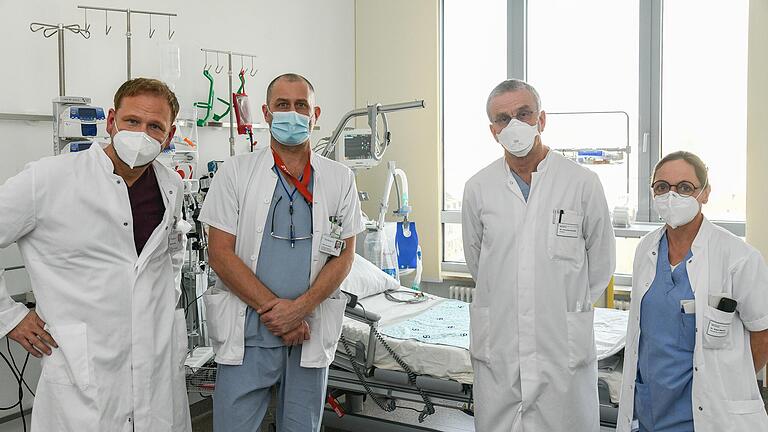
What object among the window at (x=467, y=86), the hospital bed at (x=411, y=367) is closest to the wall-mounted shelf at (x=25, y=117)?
the hospital bed at (x=411, y=367)

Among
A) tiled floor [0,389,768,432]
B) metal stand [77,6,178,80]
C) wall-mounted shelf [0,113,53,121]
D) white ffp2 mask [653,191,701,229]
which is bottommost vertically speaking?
tiled floor [0,389,768,432]

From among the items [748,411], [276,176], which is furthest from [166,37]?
[748,411]

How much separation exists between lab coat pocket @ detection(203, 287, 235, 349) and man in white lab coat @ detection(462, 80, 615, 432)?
2.54 feet

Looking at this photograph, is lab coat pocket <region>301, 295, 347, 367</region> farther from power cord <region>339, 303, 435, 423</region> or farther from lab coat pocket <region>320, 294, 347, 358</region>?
power cord <region>339, 303, 435, 423</region>

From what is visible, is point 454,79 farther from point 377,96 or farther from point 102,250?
point 102,250

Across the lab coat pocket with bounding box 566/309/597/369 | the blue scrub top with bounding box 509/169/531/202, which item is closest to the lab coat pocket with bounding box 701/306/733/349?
the lab coat pocket with bounding box 566/309/597/369

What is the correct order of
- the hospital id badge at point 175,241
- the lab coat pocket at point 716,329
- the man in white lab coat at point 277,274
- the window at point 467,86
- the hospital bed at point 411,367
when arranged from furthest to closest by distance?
the window at point 467,86 < the hospital bed at point 411,367 < the man in white lab coat at point 277,274 < the hospital id badge at point 175,241 < the lab coat pocket at point 716,329

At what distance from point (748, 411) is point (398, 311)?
195 centimetres

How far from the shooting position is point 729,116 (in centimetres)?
427

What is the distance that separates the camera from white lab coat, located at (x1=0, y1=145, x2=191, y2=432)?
69.4 inches

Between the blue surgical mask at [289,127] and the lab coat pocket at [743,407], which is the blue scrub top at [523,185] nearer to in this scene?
the blue surgical mask at [289,127]

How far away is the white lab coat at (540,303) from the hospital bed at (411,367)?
0.52 meters

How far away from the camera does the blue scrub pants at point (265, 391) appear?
2.10 m

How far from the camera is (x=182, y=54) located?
12.3 ft
